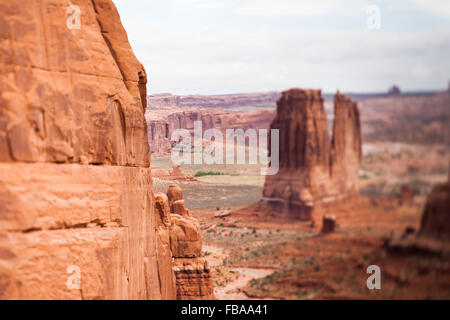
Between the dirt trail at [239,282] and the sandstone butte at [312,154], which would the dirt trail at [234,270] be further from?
the sandstone butte at [312,154]

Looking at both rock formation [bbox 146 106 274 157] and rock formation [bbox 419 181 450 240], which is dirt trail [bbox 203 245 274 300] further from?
rock formation [bbox 419 181 450 240]

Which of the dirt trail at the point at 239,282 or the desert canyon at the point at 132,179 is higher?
the desert canyon at the point at 132,179

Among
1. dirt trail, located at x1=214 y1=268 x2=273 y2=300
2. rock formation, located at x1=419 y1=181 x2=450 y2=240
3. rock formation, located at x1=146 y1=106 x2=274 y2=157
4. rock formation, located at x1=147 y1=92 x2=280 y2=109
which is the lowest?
dirt trail, located at x1=214 y1=268 x2=273 y2=300

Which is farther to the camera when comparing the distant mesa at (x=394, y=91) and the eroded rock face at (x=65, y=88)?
the eroded rock face at (x=65, y=88)

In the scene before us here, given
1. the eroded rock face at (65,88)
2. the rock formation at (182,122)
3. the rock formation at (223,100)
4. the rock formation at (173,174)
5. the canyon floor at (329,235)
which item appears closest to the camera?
the canyon floor at (329,235)

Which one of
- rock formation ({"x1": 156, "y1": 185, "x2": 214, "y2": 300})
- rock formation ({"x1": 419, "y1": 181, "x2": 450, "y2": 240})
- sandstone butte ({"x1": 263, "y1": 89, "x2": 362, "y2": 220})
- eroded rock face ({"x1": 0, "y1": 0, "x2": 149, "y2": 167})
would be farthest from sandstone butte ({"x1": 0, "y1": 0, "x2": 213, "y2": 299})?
rock formation ({"x1": 419, "y1": 181, "x2": 450, "y2": 240})

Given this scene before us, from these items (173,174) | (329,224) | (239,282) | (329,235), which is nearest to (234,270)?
(239,282)

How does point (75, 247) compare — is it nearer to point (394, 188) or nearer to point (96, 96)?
point (96, 96)

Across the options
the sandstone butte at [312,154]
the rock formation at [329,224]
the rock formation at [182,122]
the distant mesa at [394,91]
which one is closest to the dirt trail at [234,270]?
the sandstone butte at [312,154]
